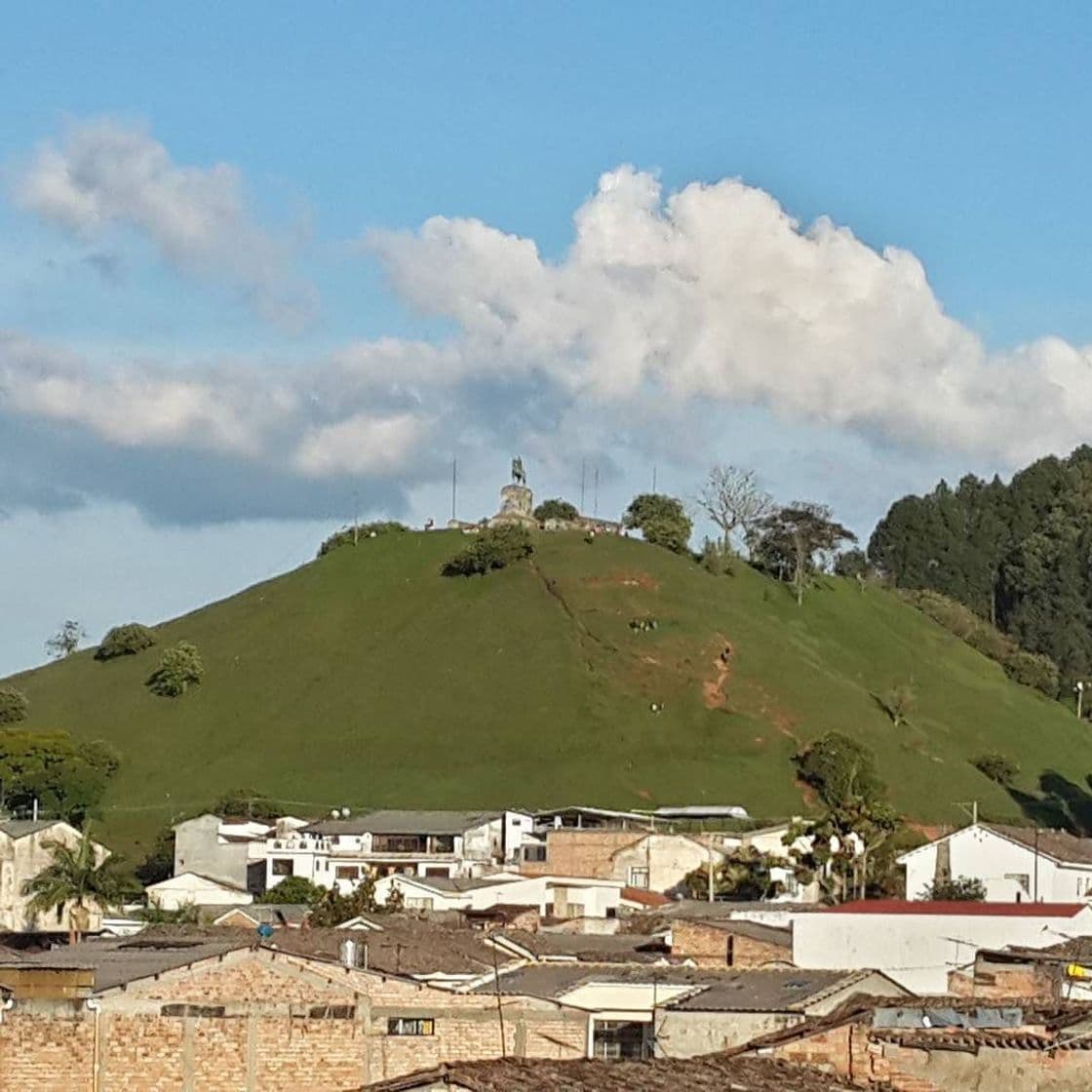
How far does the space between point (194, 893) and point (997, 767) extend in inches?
A: 2372

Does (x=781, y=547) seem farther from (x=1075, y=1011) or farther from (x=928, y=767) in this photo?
(x=1075, y=1011)

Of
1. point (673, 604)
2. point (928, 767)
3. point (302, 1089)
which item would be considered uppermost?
point (673, 604)

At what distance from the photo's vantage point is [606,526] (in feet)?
601

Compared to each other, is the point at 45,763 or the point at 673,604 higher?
the point at 673,604

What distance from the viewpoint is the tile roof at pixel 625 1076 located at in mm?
18781

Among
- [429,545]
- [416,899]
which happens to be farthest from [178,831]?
[429,545]

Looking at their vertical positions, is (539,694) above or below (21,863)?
above

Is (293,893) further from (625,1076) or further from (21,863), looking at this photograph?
(625,1076)

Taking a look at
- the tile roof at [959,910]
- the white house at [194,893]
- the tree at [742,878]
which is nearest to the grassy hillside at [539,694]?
the white house at [194,893]

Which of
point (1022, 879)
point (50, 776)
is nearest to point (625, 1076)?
point (1022, 879)

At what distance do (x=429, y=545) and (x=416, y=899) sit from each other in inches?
3427

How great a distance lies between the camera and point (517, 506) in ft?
607

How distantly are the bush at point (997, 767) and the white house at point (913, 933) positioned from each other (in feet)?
→ 310

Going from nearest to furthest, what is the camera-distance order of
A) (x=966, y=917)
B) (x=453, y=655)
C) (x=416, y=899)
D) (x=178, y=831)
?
(x=966, y=917) < (x=416, y=899) < (x=178, y=831) < (x=453, y=655)
